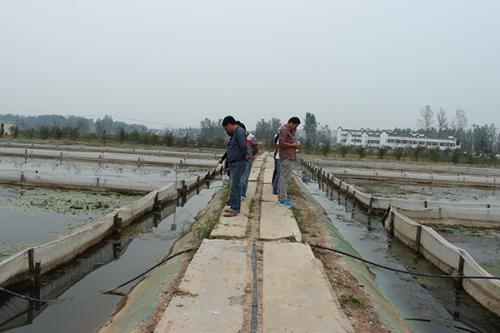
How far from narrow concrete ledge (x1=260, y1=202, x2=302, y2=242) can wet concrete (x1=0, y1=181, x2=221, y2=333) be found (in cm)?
148

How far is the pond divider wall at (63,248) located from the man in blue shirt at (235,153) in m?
1.78

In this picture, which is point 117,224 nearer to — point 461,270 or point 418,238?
point 418,238

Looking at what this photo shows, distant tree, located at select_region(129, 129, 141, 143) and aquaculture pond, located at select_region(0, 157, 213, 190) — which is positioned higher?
distant tree, located at select_region(129, 129, 141, 143)

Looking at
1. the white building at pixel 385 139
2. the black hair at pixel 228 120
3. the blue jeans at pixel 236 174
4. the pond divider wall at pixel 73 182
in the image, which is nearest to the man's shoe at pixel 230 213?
the blue jeans at pixel 236 174

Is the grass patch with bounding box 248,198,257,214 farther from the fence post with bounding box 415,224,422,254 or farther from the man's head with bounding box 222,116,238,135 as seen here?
the fence post with bounding box 415,224,422,254

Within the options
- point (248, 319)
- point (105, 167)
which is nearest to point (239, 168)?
point (248, 319)

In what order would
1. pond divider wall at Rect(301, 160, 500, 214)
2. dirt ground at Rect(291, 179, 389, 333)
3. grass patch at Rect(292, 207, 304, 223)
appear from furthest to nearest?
pond divider wall at Rect(301, 160, 500, 214) → grass patch at Rect(292, 207, 304, 223) → dirt ground at Rect(291, 179, 389, 333)

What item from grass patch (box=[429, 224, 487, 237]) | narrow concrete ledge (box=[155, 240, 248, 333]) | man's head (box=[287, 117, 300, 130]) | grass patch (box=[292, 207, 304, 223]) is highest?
man's head (box=[287, 117, 300, 130])

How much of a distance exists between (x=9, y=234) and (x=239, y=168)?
3.50 m

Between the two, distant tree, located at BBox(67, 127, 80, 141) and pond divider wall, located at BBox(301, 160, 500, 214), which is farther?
distant tree, located at BBox(67, 127, 80, 141)

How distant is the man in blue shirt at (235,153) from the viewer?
5.45m

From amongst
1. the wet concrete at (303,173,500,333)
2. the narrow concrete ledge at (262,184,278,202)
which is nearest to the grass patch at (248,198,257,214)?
the narrow concrete ledge at (262,184,278,202)

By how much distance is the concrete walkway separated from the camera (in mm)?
2650

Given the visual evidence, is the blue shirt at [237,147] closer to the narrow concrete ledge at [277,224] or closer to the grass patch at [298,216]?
the narrow concrete ledge at [277,224]
